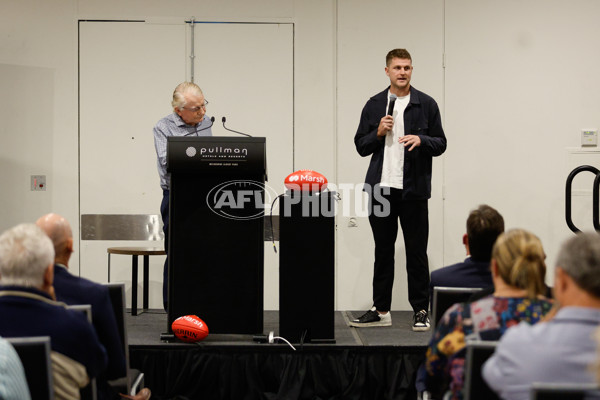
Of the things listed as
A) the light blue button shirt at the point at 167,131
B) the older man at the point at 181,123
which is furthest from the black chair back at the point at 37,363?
the light blue button shirt at the point at 167,131

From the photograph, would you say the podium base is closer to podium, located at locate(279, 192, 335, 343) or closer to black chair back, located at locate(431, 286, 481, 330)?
podium, located at locate(279, 192, 335, 343)

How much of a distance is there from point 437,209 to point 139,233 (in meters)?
2.54

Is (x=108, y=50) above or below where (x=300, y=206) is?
above

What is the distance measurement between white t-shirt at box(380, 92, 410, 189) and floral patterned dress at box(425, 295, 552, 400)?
2.31 m

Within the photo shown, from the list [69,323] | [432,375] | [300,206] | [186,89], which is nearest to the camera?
[69,323]

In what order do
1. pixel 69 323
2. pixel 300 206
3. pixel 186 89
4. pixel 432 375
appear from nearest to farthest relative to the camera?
1. pixel 69 323
2. pixel 432 375
3. pixel 300 206
4. pixel 186 89

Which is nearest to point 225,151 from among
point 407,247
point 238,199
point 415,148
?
point 238,199

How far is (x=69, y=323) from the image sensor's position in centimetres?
207

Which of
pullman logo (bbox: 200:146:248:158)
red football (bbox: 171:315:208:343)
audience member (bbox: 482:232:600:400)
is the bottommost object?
red football (bbox: 171:315:208:343)

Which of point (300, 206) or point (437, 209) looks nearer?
point (300, 206)

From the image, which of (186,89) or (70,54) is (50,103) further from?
(186,89)

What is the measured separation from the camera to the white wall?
593 cm

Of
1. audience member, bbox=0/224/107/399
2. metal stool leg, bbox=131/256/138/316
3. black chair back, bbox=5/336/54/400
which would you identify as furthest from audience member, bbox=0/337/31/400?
metal stool leg, bbox=131/256/138/316

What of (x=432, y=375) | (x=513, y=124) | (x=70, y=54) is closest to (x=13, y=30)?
(x=70, y=54)
